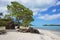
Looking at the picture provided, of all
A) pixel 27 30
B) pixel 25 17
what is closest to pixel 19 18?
pixel 25 17

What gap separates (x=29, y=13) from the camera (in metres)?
41.0

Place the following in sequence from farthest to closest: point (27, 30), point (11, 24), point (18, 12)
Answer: point (18, 12) < point (11, 24) < point (27, 30)

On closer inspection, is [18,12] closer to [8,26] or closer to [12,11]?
[12,11]

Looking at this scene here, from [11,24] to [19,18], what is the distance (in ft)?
15.7

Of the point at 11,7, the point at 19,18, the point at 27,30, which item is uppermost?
the point at 11,7

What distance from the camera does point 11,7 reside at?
4000cm

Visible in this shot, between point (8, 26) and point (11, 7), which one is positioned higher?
point (11, 7)

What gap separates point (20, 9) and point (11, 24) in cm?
515

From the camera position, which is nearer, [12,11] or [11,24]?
[11,24]

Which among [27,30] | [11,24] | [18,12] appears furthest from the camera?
[18,12]

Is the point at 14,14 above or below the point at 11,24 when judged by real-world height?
above

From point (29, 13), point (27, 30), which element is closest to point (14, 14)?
point (29, 13)

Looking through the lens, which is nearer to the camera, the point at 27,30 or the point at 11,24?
the point at 27,30

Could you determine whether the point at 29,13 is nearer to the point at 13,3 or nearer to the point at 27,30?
the point at 13,3
